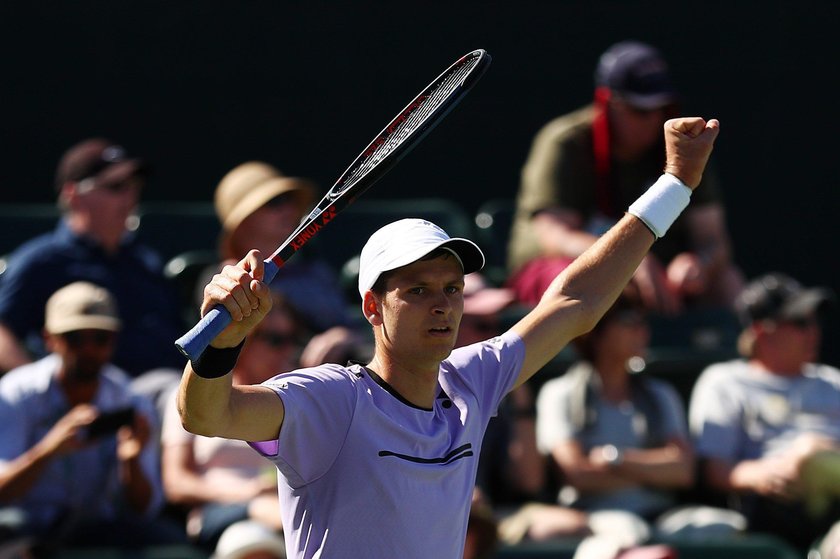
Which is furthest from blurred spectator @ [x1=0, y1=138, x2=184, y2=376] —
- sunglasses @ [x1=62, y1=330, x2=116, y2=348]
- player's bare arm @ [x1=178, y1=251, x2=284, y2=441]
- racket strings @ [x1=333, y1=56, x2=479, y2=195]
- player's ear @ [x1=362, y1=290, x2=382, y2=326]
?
player's bare arm @ [x1=178, y1=251, x2=284, y2=441]

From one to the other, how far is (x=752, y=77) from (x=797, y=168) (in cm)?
50

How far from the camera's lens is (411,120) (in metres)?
3.44

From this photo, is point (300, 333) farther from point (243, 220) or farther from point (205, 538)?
point (205, 538)

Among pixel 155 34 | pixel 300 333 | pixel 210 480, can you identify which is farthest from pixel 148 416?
pixel 155 34

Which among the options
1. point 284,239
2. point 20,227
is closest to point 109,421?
point 284,239

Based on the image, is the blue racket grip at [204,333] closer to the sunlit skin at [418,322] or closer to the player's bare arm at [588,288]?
the sunlit skin at [418,322]

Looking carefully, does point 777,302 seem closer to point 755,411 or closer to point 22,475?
point 755,411

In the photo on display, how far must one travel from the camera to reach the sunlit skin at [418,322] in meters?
2.91

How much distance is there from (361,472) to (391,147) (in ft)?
2.64

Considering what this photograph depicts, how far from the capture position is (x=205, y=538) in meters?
4.80

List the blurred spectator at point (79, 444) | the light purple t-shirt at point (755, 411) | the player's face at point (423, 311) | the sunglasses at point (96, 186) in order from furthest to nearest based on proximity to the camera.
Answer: the sunglasses at point (96, 186), the light purple t-shirt at point (755, 411), the blurred spectator at point (79, 444), the player's face at point (423, 311)

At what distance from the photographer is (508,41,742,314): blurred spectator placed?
614 cm

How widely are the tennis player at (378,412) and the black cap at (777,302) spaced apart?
106 inches

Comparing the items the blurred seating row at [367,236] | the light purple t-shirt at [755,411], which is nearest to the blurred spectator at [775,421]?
the light purple t-shirt at [755,411]
